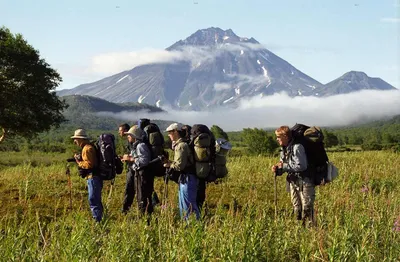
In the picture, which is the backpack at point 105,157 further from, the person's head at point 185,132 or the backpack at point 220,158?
the backpack at point 220,158

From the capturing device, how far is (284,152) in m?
7.45

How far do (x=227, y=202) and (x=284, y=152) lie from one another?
3.40 meters

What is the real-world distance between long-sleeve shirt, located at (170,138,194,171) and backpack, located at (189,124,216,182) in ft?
0.33

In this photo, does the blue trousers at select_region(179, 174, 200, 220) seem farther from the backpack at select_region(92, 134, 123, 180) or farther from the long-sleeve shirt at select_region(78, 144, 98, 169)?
the long-sleeve shirt at select_region(78, 144, 98, 169)

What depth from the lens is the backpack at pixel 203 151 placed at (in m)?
7.09

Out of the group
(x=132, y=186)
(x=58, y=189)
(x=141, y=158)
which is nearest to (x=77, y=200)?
(x=58, y=189)

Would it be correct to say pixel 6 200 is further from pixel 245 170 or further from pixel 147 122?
pixel 245 170

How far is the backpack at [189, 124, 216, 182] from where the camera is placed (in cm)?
709

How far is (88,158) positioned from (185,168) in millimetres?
1751

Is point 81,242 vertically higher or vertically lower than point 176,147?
lower

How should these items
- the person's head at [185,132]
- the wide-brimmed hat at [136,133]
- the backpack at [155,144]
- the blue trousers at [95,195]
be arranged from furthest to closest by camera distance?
the backpack at [155,144] < the wide-brimmed hat at [136,133] < the blue trousers at [95,195] < the person's head at [185,132]

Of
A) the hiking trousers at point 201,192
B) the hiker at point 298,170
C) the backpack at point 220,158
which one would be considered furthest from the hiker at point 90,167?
the hiker at point 298,170

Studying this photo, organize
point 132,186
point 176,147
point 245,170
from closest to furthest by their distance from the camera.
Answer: point 176,147 → point 132,186 → point 245,170

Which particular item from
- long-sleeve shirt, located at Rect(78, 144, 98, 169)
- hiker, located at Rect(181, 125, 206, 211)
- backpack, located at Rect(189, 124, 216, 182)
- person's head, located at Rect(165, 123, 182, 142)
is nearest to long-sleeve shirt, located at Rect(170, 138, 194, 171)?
backpack, located at Rect(189, 124, 216, 182)
